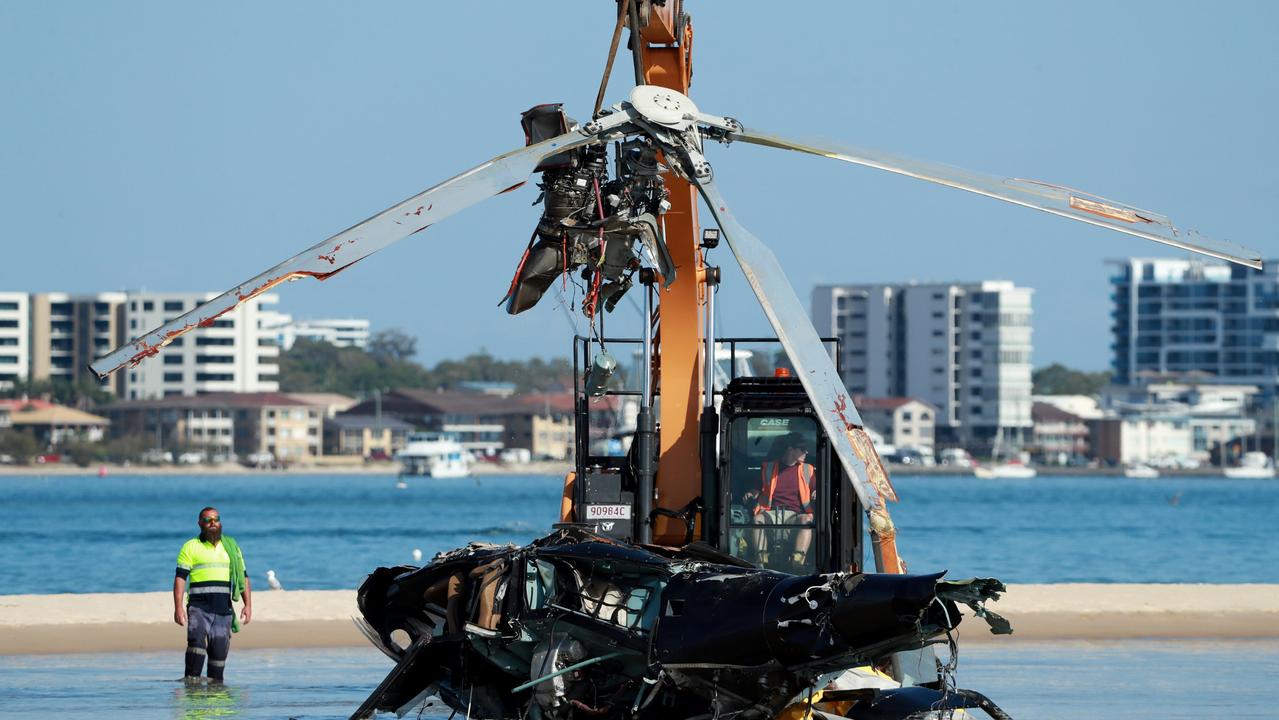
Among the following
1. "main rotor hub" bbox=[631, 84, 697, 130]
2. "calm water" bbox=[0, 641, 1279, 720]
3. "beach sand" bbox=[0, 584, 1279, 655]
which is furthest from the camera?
"beach sand" bbox=[0, 584, 1279, 655]

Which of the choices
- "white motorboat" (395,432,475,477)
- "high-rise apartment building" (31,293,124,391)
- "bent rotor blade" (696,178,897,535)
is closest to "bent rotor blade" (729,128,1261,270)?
"bent rotor blade" (696,178,897,535)

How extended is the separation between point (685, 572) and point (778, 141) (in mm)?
3288

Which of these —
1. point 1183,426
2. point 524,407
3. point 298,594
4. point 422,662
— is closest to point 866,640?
point 422,662

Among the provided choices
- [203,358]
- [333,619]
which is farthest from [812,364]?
[203,358]

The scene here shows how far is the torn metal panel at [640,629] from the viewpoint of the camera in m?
10.7

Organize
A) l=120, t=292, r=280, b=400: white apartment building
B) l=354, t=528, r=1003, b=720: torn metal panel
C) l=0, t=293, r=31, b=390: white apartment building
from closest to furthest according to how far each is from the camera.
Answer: l=354, t=528, r=1003, b=720: torn metal panel
l=120, t=292, r=280, b=400: white apartment building
l=0, t=293, r=31, b=390: white apartment building

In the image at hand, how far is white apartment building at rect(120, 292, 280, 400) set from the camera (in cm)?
17362

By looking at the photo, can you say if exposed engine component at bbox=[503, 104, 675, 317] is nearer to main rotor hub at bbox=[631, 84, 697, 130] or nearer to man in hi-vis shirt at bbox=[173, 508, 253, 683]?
main rotor hub at bbox=[631, 84, 697, 130]

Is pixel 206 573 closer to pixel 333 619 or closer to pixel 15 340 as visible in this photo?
pixel 333 619

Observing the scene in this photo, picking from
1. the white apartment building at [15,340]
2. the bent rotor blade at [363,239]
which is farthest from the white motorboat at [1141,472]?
the bent rotor blade at [363,239]

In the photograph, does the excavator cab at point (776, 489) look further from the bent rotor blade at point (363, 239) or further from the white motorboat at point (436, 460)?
the white motorboat at point (436, 460)

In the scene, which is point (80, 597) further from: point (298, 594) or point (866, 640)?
point (866, 640)

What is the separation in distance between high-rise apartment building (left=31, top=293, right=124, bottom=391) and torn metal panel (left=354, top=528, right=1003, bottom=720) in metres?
180

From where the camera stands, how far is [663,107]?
13.1 m
